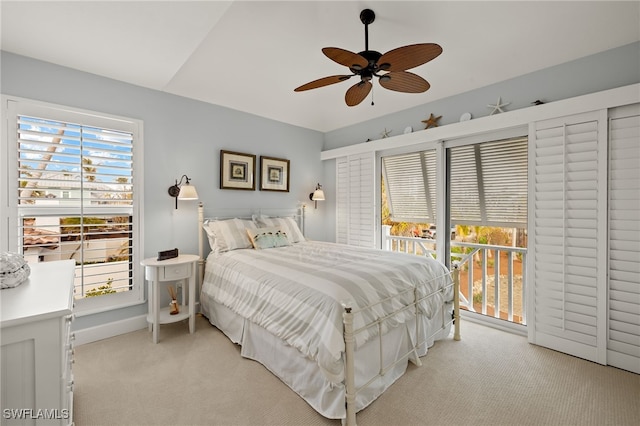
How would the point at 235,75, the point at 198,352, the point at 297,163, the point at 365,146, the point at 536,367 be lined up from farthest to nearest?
the point at 297,163 < the point at 365,146 < the point at 235,75 < the point at 198,352 < the point at 536,367

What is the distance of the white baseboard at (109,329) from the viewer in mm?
2770

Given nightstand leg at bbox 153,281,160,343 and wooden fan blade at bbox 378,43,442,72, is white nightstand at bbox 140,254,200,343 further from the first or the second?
wooden fan blade at bbox 378,43,442,72

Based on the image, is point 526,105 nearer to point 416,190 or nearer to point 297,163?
point 416,190

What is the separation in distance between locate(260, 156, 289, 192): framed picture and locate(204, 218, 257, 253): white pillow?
866 mm

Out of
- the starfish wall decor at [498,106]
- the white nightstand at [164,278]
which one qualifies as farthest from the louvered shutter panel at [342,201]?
the white nightstand at [164,278]

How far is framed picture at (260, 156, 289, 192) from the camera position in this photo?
4.19 metres

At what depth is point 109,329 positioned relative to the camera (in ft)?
9.59

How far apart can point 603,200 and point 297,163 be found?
363cm

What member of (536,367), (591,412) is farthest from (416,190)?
(591,412)

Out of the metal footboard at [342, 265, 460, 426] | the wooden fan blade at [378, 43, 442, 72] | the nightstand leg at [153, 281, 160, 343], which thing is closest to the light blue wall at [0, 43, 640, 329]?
the nightstand leg at [153, 281, 160, 343]

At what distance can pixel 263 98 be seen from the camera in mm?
3775

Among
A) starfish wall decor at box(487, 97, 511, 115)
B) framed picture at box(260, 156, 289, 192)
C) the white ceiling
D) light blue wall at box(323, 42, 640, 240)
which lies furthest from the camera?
framed picture at box(260, 156, 289, 192)

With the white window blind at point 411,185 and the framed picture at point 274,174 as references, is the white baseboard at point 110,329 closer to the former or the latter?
the framed picture at point 274,174

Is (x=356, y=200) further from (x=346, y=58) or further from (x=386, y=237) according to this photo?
(x=346, y=58)
